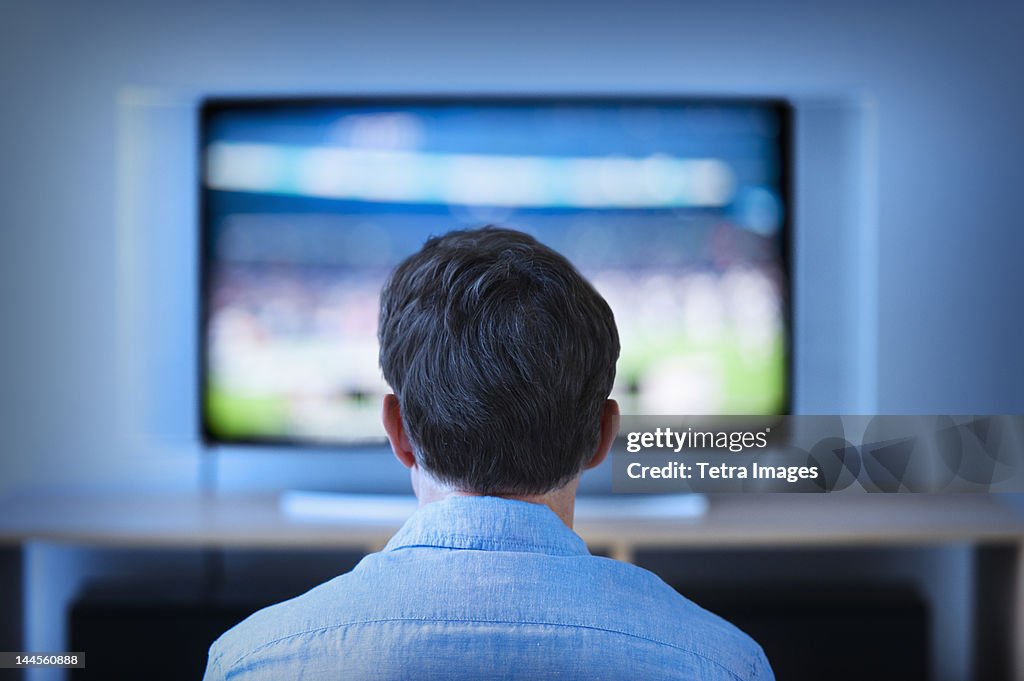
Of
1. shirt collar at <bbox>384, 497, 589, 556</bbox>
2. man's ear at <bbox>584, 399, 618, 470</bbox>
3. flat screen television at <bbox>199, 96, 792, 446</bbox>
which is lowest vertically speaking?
shirt collar at <bbox>384, 497, 589, 556</bbox>

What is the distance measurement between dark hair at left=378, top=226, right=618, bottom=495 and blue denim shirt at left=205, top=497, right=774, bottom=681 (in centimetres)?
11

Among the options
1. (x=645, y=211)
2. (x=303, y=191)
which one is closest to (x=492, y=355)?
(x=645, y=211)

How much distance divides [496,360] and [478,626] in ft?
0.81

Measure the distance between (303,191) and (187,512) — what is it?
2.20 ft

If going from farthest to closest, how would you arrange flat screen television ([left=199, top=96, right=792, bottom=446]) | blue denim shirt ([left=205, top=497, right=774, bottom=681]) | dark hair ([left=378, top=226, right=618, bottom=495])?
flat screen television ([left=199, top=96, right=792, bottom=446]) → dark hair ([left=378, top=226, right=618, bottom=495]) → blue denim shirt ([left=205, top=497, right=774, bottom=681])

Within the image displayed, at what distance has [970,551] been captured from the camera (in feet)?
4.99

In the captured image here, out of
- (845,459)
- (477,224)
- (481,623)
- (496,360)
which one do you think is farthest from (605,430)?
(477,224)

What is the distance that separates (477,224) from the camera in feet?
5.27

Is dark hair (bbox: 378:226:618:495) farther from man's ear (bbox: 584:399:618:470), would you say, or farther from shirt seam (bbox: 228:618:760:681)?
shirt seam (bbox: 228:618:760:681)

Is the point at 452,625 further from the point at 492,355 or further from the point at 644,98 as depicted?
the point at 644,98

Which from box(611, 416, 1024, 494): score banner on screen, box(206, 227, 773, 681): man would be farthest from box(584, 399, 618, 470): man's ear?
box(611, 416, 1024, 494): score banner on screen

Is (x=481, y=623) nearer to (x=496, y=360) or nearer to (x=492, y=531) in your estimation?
(x=492, y=531)

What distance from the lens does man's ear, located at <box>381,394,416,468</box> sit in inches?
34.2

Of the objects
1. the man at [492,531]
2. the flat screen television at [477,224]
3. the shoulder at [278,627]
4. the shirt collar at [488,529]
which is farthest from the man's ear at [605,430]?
the flat screen television at [477,224]
